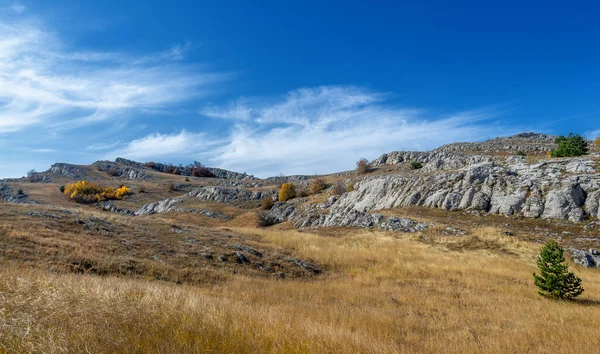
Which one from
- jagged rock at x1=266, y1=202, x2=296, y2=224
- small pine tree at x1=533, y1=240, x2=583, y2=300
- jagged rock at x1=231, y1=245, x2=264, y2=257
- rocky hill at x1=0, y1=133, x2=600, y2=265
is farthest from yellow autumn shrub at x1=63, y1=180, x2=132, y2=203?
small pine tree at x1=533, y1=240, x2=583, y2=300

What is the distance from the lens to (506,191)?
3516 centimetres

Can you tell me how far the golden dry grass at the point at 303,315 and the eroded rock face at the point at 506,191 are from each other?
1247 cm

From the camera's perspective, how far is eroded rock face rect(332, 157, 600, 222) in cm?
2998

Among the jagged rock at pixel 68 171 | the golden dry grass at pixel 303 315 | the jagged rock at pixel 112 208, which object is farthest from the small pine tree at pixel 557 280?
the jagged rock at pixel 68 171

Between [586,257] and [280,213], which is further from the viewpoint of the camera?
[280,213]

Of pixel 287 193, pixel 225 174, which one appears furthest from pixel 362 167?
pixel 225 174

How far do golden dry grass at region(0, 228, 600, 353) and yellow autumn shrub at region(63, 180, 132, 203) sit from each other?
73854 millimetres

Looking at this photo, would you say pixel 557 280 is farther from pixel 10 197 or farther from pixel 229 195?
pixel 10 197

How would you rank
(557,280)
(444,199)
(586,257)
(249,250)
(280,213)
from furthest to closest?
(280,213) → (444,199) → (249,250) → (586,257) → (557,280)

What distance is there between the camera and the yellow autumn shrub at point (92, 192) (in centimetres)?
7369

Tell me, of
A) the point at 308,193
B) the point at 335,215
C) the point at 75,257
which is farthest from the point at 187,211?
the point at 75,257

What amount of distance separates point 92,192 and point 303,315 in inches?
3355

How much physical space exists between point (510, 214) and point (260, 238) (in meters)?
25.9

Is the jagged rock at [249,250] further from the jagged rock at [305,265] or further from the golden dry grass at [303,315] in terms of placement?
the golden dry grass at [303,315]
